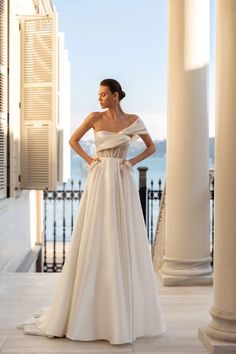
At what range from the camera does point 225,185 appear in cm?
342

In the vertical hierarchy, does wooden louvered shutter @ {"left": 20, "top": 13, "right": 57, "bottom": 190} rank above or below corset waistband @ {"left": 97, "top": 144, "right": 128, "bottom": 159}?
above

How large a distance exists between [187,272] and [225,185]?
2121 millimetres

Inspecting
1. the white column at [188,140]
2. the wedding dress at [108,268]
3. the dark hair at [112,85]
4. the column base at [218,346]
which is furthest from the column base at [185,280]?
the dark hair at [112,85]

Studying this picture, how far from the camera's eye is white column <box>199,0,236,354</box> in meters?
3.36

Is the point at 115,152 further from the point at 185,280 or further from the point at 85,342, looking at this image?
the point at 185,280

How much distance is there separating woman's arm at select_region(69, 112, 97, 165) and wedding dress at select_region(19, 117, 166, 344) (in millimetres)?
103

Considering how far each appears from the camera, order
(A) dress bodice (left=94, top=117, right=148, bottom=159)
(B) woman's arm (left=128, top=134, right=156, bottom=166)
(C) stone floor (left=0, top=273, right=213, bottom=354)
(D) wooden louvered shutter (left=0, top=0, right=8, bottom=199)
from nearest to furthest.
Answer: (C) stone floor (left=0, top=273, right=213, bottom=354)
(A) dress bodice (left=94, top=117, right=148, bottom=159)
(B) woman's arm (left=128, top=134, right=156, bottom=166)
(D) wooden louvered shutter (left=0, top=0, right=8, bottom=199)

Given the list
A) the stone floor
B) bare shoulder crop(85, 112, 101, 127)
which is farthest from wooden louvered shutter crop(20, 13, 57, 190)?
bare shoulder crop(85, 112, 101, 127)

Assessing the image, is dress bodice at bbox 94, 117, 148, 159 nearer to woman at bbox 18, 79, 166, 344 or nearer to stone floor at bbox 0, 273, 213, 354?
woman at bbox 18, 79, 166, 344

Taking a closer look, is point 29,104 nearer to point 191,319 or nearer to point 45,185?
point 45,185

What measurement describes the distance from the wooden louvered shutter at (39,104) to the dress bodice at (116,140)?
8.66ft

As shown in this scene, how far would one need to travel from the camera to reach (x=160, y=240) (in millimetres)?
6816

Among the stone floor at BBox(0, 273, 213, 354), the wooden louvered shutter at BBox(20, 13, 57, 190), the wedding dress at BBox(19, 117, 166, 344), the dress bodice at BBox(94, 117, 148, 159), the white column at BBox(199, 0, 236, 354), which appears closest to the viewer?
the white column at BBox(199, 0, 236, 354)

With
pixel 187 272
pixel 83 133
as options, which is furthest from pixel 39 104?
pixel 83 133
